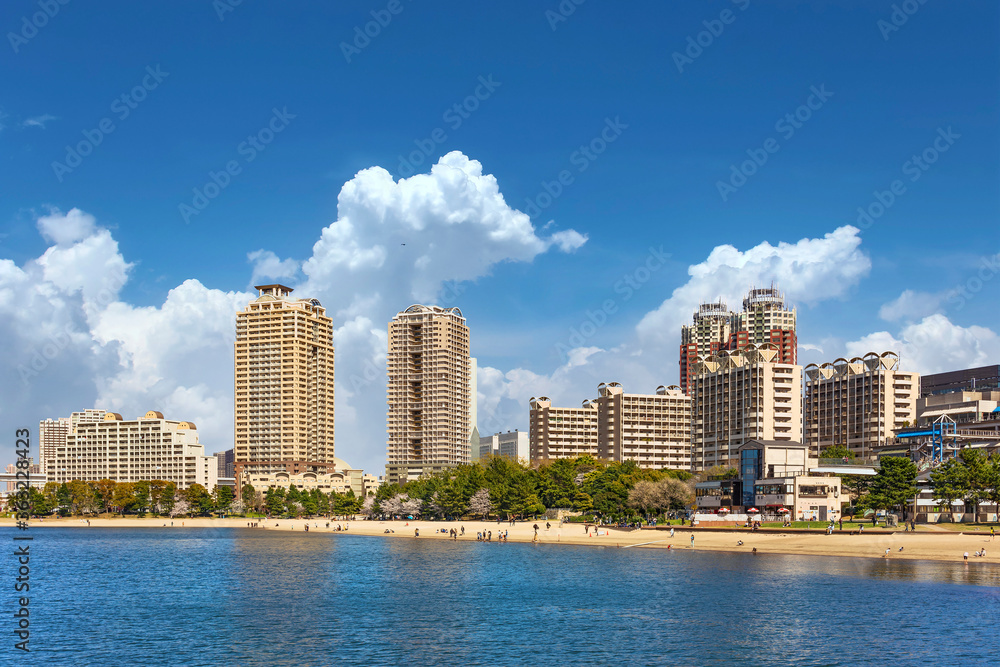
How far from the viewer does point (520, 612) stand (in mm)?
78938

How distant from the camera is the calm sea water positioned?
62.2 metres

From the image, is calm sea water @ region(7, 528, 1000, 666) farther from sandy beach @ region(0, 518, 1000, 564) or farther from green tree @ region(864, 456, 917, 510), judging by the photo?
green tree @ region(864, 456, 917, 510)

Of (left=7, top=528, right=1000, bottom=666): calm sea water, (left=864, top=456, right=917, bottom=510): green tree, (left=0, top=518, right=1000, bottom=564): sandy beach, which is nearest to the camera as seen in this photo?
(left=7, top=528, right=1000, bottom=666): calm sea water

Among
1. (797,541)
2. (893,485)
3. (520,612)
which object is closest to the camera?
(520,612)

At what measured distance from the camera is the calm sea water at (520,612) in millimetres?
62219

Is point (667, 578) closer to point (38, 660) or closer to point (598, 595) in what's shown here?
point (598, 595)

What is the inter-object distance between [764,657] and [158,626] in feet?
151

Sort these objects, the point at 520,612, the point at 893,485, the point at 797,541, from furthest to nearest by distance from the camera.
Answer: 1. the point at 893,485
2. the point at 797,541
3. the point at 520,612

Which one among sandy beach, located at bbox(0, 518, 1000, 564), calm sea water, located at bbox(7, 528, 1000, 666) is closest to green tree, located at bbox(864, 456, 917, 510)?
sandy beach, located at bbox(0, 518, 1000, 564)

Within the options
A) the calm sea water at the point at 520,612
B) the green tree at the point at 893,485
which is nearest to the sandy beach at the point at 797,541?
the calm sea water at the point at 520,612

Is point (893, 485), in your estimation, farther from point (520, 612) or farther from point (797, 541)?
point (520, 612)

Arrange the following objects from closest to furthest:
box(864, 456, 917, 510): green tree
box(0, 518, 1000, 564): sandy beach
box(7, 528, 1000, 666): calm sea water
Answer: box(7, 528, 1000, 666): calm sea water, box(0, 518, 1000, 564): sandy beach, box(864, 456, 917, 510): green tree

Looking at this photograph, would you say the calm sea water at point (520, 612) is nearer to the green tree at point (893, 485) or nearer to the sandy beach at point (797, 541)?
the sandy beach at point (797, 541)

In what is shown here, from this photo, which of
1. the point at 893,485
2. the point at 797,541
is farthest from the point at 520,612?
the point at 893,485
